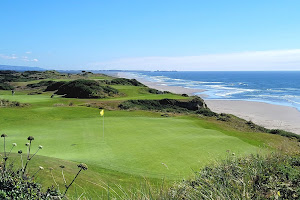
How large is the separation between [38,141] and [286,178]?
10584 mm

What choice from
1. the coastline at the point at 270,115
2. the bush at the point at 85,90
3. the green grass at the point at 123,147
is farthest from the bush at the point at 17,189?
the bush at the point at 85,90

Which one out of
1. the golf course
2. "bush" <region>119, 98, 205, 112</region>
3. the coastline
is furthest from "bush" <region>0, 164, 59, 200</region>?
the coastline

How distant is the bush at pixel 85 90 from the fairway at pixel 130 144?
67.8ft

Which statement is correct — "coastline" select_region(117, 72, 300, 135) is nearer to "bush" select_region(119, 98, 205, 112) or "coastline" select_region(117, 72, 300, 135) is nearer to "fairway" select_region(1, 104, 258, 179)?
"bush" select_region(119, 98, 205, 112)

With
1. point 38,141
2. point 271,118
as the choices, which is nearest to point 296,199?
point 38,141

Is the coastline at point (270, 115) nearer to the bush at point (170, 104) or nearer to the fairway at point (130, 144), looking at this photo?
the bush at point (170, 104)

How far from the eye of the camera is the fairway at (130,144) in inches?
365

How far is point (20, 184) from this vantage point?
3936 mm

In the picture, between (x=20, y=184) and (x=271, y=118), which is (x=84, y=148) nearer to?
(x=20, y=184)

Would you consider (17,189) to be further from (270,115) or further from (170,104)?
(270,115)

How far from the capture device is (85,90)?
39.6 m

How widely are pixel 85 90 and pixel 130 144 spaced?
29479 mm

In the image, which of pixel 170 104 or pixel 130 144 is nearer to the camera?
pixel 130 144

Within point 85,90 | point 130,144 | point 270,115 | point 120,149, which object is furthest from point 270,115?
point 120,149
